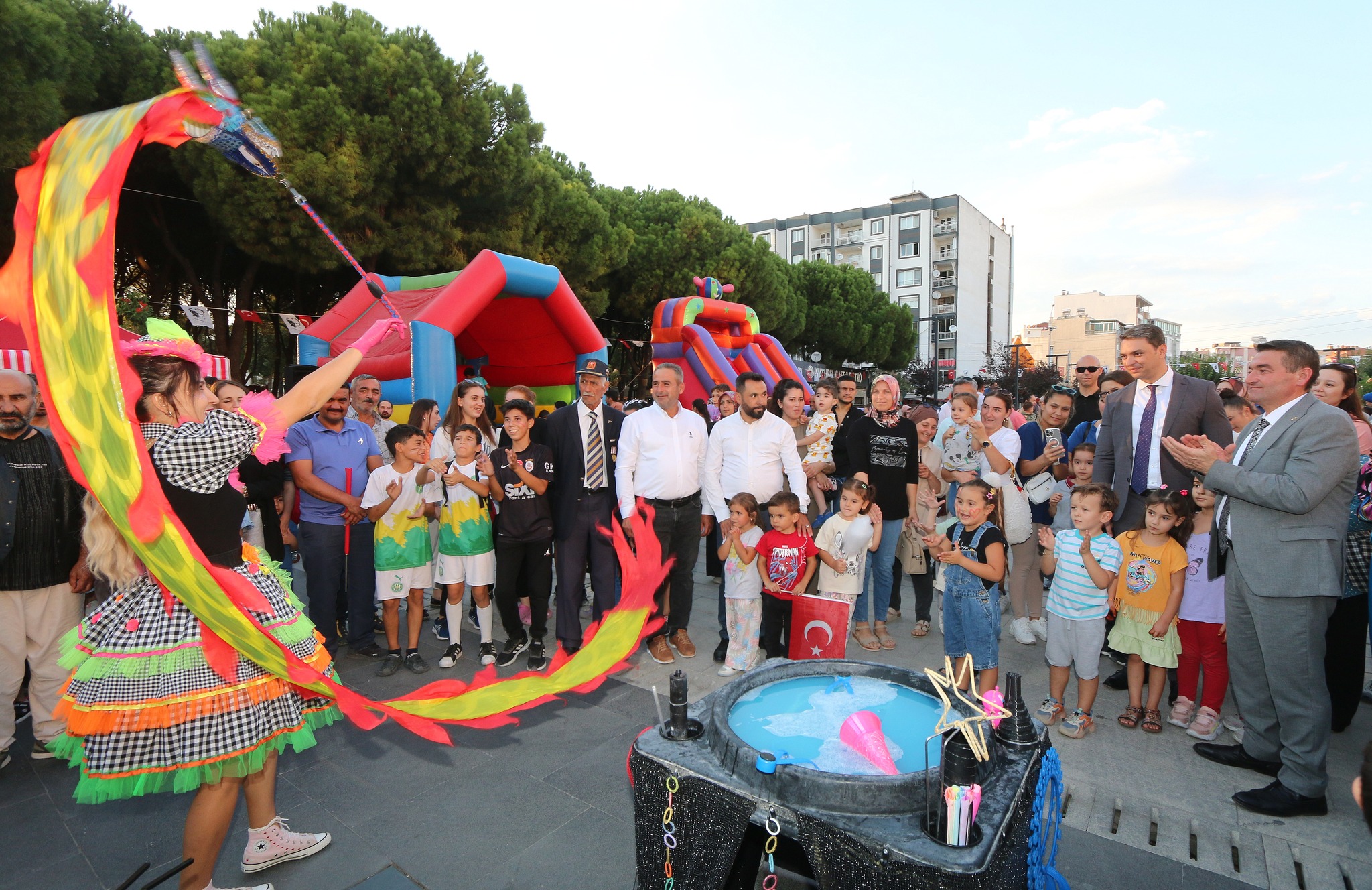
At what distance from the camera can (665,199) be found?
23.6 meters

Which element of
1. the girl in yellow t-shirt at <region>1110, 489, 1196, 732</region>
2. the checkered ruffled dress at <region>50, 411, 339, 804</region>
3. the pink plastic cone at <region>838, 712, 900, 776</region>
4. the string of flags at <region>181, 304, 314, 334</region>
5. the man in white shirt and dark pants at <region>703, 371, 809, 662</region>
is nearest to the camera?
the pink plastic cone at <region>838, 712, 900, 776</region>

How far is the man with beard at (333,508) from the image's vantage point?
424cm

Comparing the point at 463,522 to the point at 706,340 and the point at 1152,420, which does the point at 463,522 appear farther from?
the point at 706,340

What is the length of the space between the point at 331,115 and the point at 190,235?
19.2 feet

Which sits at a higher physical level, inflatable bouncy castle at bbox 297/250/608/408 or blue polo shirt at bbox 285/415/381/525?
inflatable bouncy castle at bbox 297/250/608/408

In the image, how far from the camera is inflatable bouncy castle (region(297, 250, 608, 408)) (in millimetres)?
9195

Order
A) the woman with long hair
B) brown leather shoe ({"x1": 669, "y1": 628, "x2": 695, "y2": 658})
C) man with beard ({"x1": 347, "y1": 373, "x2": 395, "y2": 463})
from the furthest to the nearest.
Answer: man with beard ({"x1": 347, "y1": 373, "x2": 395, "y2": 463})
brown leather shoe ({"x1": 669, "y1": 628, "x2": 695, "y2": 658})
the woman with long hair

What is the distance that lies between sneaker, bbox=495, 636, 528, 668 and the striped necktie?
3.77ft

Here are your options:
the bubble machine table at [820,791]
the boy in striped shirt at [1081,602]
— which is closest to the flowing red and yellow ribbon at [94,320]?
the bubble machine table at [820,791]

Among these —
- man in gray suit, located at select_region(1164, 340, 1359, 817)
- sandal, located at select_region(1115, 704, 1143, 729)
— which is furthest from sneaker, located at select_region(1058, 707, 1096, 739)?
man in gray suit, located at select_region(1164, 340, 1359, 817)

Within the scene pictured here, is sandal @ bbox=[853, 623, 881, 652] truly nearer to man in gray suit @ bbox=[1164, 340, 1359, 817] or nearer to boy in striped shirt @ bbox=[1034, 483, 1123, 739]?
boy in striped shirt @ bbox=[1034, 483, 1123, 739]

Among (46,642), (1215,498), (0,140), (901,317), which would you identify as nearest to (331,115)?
(0,140)

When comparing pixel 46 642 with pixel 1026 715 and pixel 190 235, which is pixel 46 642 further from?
pixel 190 235

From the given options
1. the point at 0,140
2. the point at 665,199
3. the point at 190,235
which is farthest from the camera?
the point at 665,199
